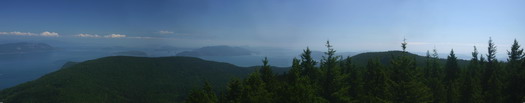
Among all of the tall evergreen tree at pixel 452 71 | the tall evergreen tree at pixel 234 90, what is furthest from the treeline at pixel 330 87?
the tall evergreen tree at pixel 452 71

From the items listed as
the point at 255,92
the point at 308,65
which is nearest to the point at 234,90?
the point at 255,92

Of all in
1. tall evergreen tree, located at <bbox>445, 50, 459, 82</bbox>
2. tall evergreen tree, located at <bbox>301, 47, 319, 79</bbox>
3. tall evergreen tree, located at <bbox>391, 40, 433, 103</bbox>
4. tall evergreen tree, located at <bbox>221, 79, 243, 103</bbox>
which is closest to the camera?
tall evergreen tree, located at <bbox>391, 40, 433, 103</bbox>

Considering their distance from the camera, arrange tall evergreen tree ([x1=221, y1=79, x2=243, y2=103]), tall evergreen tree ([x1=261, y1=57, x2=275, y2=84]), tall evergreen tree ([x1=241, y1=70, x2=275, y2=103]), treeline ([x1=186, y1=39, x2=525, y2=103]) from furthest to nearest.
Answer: tall evergreen tree ([x1=261, y1=57, x2=275, y2=84])
tall evergreen tree ([x1=221, y1=79, x2=243, y2=103])
treeline ([x1=186, y1=39, x2=525, y2=103])
tall evergreen tree ([x1=241, y1=70, x2=275, y2=103])

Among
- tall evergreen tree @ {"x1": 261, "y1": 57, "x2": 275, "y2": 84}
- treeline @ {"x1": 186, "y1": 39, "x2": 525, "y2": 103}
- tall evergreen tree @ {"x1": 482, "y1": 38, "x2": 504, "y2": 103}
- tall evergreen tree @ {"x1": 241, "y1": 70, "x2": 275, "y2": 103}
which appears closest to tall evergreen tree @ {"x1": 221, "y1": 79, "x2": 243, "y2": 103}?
treeline @ {"x1": 186, "y1": 39, "x2": 525, "y2": 103}

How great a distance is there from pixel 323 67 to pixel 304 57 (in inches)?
111

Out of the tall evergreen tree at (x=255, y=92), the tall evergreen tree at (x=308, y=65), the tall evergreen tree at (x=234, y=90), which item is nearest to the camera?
the tall evergreen tree at (x=255, y=92)

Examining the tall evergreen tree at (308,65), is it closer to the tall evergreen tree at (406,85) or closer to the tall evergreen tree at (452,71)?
the tall evergreen tree at (406,85)

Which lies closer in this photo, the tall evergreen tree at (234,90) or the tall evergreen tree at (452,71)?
the tall evergreen tree at (234,90)

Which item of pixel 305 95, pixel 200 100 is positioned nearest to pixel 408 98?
pixel 305 95

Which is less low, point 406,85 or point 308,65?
point 308,65

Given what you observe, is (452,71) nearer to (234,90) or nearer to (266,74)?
(266,74)

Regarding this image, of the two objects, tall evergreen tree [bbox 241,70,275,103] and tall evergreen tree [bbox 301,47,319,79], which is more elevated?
tall evergreen tree [bbox 301,47,319,79]

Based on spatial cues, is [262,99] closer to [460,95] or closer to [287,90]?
[287,90]

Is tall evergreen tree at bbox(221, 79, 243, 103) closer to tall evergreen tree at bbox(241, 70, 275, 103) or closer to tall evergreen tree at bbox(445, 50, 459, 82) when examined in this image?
tall evergreen tree at bbox(241, 70, 275, 103)
